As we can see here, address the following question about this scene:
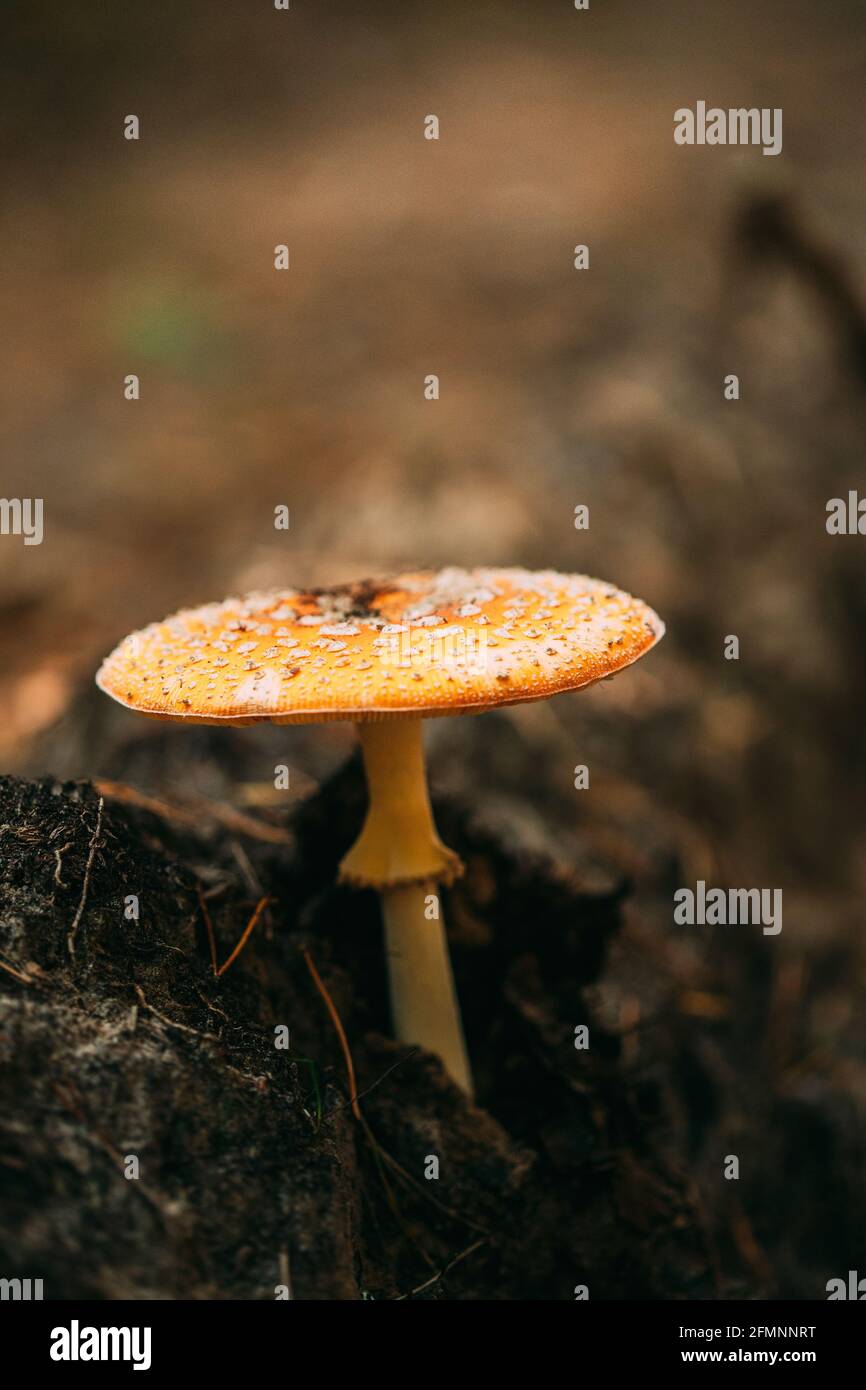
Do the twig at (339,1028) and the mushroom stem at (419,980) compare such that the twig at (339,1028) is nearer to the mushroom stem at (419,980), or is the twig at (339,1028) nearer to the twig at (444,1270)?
the mushroom stem at (419,980)

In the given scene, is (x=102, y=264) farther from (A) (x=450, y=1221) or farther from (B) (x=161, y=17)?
(A) (x=450, y=1221)

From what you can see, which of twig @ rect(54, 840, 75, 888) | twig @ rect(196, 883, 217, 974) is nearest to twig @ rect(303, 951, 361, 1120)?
twig @ rect(196, 883, 217, 974)

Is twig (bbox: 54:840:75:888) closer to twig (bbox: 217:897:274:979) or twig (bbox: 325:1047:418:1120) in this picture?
twig (bbox: 217:897:274:979)

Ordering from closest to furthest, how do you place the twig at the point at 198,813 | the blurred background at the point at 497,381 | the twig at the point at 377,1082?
the twig at the point at 377,1082 < the twig at the point at 198,813 < the blurred background at the point at 497,381

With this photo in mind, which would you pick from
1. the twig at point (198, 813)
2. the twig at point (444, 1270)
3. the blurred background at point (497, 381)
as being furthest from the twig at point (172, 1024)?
the blurred background at point (497, 381)

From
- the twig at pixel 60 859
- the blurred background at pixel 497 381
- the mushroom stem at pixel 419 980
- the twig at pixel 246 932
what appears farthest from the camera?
the blurred background at pixel 497 381

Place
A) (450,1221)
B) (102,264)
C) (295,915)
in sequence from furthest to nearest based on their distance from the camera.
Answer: (102,264) < (295,915) < (450,1221)

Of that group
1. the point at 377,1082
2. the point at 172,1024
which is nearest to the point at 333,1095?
the point at 377,1082
